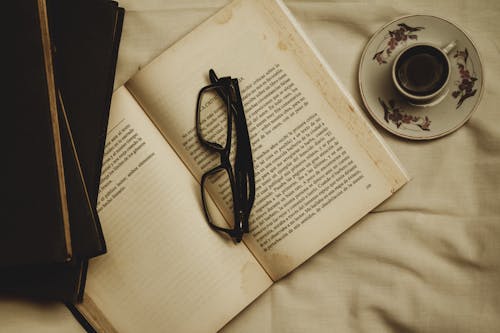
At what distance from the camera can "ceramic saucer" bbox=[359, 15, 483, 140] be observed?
63 cm

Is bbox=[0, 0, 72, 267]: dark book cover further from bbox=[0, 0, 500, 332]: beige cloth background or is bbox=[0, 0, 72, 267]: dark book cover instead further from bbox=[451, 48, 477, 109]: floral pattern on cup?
bbox=[451, 48, 477, 109]: floral pattern on cup

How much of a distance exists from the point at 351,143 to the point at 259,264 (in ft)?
0.68

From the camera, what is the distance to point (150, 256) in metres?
0.63

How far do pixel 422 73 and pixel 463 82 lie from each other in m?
0.07

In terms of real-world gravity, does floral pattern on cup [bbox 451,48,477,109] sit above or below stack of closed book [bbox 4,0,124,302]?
below

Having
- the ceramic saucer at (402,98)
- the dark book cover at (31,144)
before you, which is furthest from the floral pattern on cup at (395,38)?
the dark book cover at (31,144)

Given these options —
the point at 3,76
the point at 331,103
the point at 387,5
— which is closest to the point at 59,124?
the point at 3,76

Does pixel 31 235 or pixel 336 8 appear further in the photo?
pixel 336 8

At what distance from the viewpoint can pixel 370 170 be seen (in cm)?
63

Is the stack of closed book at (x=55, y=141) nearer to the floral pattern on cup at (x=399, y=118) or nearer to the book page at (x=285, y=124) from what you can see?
the book page at (x=285, y=124)

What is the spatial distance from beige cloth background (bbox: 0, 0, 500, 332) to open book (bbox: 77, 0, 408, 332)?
36 mm

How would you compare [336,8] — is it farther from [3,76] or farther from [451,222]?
[3,76]

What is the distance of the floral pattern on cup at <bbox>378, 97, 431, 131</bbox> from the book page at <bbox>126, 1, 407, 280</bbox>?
35mm

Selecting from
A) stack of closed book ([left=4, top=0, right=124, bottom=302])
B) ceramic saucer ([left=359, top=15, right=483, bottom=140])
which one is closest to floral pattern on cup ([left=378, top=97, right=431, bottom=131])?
ceramic saucer ([left=359, top=15, right=483, bottom=140])
